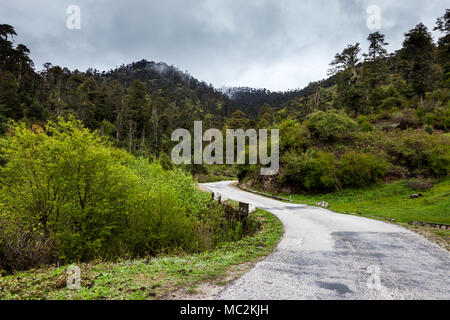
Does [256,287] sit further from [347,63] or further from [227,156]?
[227,156]

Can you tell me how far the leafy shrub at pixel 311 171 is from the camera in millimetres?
22456

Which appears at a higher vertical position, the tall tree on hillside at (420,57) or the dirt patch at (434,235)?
the tall tree on hillside at (420,57)

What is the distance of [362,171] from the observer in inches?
846

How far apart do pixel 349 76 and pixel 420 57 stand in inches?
488

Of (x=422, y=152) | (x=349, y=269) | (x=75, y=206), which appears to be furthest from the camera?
(x=422, y=152)

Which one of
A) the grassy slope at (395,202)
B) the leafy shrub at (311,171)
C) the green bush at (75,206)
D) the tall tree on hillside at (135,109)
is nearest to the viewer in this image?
the green bush at (75,206)

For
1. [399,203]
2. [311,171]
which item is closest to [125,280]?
[399,203]

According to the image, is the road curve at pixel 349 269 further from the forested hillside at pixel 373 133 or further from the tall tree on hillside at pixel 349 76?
the tall tree on hillside at pixel 349 76

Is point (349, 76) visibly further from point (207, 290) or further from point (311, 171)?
point (207, 290)

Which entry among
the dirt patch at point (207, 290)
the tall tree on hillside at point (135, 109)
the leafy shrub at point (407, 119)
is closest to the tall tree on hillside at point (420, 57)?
the leafy shrub at point (407, 119)

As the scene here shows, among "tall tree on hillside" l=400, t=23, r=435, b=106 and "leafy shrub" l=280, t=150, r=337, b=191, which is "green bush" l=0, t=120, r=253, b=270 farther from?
"tall tree on hillside" l=400, t=23, r=435, b=106

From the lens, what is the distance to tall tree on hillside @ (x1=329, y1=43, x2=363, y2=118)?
37062 millimetres

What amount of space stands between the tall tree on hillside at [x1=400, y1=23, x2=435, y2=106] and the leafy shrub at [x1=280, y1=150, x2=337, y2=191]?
962 inches

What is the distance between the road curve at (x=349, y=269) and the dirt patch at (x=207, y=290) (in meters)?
0.17
